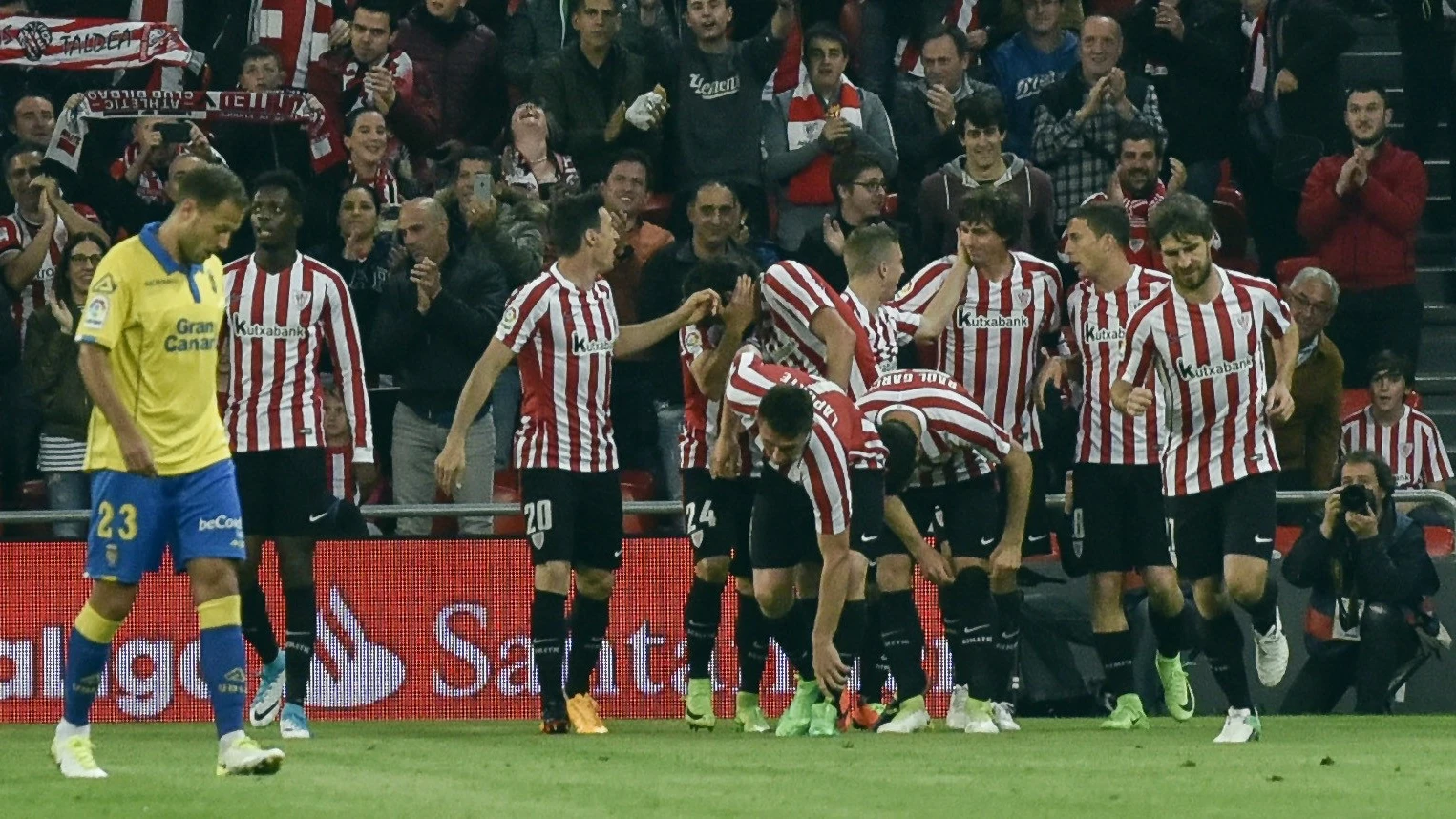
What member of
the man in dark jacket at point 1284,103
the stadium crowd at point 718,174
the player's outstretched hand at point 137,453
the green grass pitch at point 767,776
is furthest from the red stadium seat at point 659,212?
the player's outstretched hand at point 137,453

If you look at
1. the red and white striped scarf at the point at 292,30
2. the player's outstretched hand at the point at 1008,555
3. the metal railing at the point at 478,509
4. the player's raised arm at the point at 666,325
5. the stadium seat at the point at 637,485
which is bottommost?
the player's outstretched hand at the point at 1008,555

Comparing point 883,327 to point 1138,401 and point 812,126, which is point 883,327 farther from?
point 812,126

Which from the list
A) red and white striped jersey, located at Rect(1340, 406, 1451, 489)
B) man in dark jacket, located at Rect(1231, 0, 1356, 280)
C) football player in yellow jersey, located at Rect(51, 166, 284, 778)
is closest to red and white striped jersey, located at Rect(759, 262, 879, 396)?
football player in yellow jersey, located at Rect(51, 166, 284, 778)

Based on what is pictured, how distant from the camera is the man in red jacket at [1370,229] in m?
15.3

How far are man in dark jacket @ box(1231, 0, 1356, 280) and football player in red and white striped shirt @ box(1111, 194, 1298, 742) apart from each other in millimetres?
5642

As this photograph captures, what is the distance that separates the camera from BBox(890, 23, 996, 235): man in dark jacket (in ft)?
51.6

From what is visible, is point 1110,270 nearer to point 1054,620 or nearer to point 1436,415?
point 1054,620

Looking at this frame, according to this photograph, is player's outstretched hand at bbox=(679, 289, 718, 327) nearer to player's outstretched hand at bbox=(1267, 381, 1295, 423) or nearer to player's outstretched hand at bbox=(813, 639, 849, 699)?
player's outstretched hand at bbox=(813, 639, 849, 699)

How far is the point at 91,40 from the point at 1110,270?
21.5 ft

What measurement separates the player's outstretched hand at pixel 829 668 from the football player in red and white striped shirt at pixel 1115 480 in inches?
85.0

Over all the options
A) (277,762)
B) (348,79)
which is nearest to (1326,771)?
(277,762)

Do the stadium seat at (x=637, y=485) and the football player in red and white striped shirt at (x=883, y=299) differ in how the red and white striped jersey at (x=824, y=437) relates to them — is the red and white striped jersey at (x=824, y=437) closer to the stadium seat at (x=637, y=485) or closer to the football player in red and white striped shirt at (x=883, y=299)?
the football player in red and white striped shirt at (x=883, y=299)

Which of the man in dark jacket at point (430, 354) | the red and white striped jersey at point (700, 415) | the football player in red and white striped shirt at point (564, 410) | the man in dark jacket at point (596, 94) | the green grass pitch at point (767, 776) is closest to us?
the green grass pitch at point (767, 776)

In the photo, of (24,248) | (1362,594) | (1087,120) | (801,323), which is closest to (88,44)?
(24,248)
